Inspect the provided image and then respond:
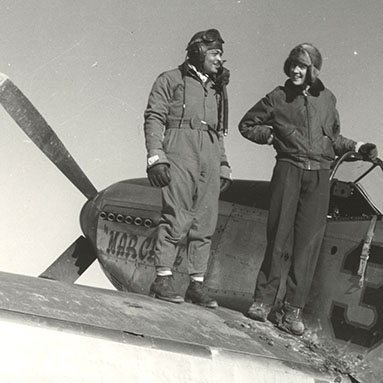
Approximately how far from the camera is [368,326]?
4539mm

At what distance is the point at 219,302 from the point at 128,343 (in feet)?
6.77

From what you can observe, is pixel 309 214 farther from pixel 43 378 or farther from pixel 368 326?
pixel 43 378

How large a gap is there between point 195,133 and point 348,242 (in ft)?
4.07

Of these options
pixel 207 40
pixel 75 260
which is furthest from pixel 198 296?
pixel 75 260

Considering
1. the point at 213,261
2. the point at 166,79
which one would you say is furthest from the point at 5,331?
the point at 213,261

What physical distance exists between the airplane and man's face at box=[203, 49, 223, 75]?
113cm

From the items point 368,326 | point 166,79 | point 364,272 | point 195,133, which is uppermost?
point 166,79

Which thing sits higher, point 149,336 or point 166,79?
point 166,79

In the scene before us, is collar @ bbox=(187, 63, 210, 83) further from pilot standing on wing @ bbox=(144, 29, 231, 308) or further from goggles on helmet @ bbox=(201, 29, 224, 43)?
goggles on helmet @ bbox=(201, 29, 224, 43)

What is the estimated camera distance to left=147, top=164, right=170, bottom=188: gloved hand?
4668mm

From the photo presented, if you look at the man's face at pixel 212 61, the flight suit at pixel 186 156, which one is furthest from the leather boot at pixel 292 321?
the man's face at pixel 212 61

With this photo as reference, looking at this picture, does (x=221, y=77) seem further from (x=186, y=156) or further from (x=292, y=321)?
(x=292, y=321)

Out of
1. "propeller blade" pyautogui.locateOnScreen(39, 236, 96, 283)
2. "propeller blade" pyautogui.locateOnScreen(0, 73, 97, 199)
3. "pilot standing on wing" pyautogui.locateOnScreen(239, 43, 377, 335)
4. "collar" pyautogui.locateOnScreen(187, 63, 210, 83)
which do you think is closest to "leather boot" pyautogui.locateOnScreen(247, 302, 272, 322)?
"pilot standing on wing" pyautogui.locateOnScreen(239, 43, 377, 335)

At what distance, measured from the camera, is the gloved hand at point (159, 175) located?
4668mm
